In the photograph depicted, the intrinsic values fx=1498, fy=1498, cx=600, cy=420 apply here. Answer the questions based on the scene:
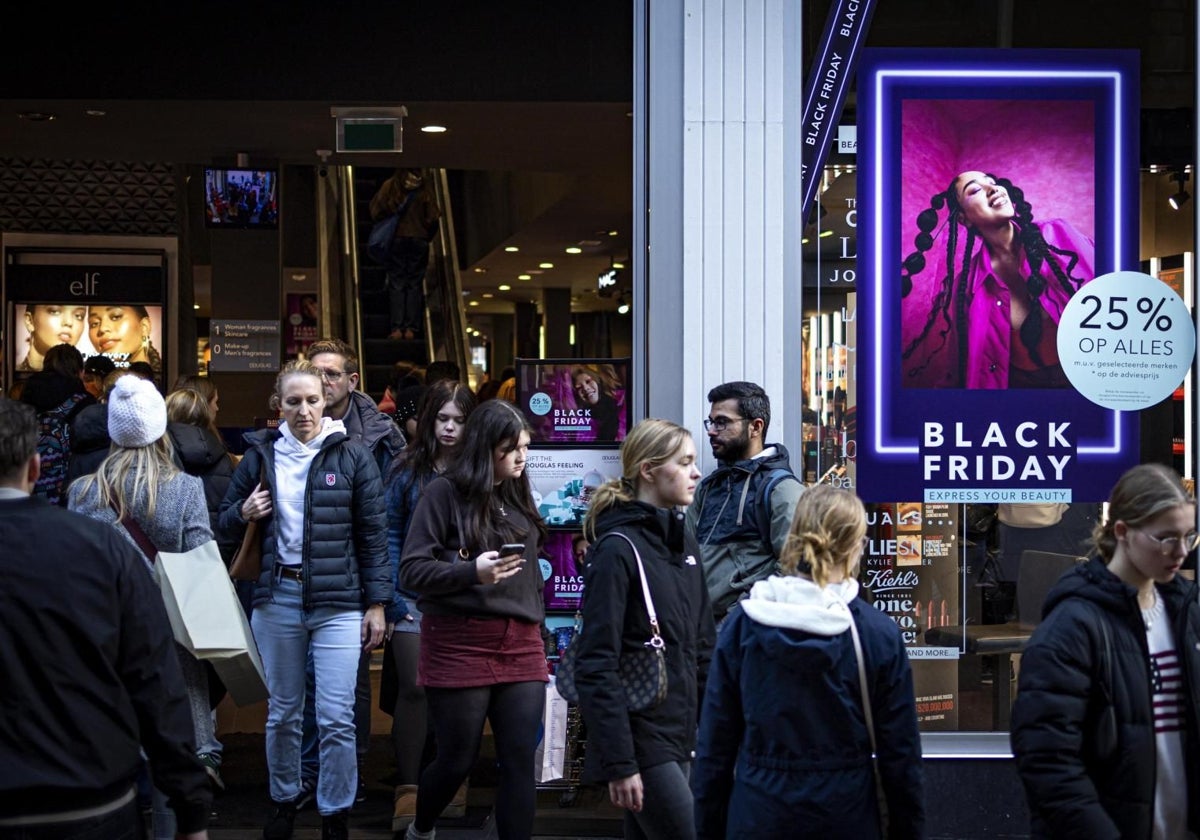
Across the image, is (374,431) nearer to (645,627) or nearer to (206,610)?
(206,610)

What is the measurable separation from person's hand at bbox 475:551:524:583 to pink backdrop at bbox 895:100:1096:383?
2.18 metres

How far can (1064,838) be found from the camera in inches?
126

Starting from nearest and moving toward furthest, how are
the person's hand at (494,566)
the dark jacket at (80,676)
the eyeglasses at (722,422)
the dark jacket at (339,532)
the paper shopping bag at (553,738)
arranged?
1. the dark jacket at (80,676)
2. the person's hand at (494,566)
3. the eyeglasses at (722,422)
4. the dark jacket at (339,532)
5. the paper shopping bag at (553,738)

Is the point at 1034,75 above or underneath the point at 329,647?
above

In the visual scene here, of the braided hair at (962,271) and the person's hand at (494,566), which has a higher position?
the braided hair at (962,271)

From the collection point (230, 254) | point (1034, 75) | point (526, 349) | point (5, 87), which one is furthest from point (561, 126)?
point (526, 349)

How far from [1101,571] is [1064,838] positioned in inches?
23.3

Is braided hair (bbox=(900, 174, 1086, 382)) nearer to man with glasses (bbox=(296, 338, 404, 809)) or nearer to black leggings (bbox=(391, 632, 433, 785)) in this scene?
man with glasses (bbox=(296, 338, 404, 809))

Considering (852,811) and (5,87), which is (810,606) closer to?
(852,811)

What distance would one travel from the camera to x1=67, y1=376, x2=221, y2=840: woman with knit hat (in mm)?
4973

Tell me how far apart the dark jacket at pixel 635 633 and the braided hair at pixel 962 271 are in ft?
7.36

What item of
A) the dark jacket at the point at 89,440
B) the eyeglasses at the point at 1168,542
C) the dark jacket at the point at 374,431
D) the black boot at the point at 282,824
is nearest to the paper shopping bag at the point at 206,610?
the black boot at the point at 282,824

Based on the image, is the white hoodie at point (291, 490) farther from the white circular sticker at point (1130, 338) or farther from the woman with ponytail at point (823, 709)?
the white circular sticker at point (1130, 338)

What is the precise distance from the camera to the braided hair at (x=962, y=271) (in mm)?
6133
